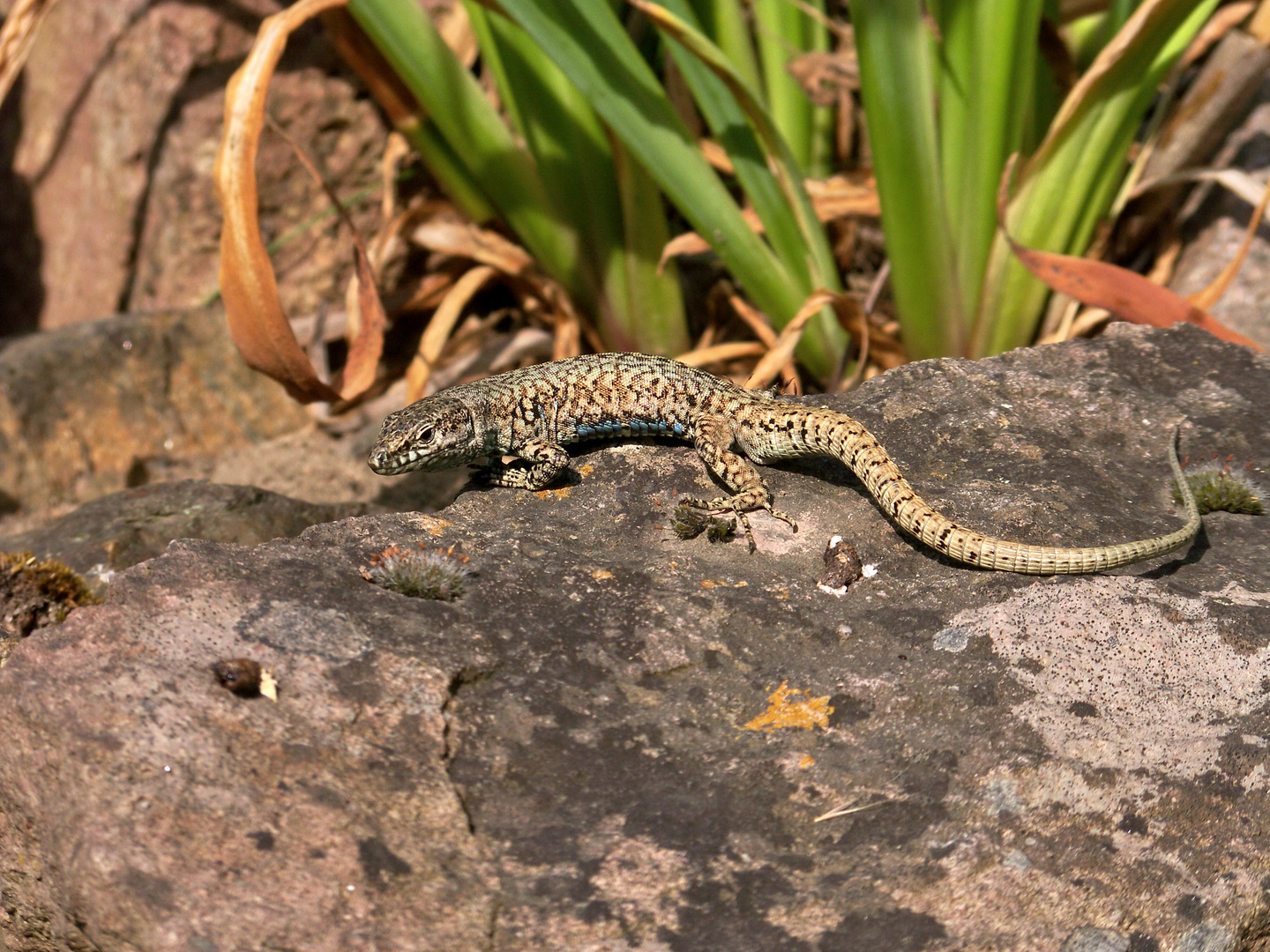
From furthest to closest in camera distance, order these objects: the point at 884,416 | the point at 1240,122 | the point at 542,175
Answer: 1. the point at 1240,122
2. the point at 542,175
3. the point at 884,416

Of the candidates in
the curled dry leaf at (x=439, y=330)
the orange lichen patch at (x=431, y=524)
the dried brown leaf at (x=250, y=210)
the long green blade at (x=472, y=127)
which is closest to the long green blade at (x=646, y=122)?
the long green blade at (x=472, y=127)

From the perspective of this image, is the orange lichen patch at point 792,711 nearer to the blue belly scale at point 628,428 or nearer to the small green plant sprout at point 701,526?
the small green plant sprout at point 701,526

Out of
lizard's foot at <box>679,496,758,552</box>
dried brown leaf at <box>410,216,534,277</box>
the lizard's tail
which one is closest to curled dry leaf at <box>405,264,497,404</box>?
dried brown leaf at <box>410,216,534,277</box>

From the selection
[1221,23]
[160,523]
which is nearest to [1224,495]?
[1221,23]

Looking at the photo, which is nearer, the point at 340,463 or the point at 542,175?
the point at 542,175

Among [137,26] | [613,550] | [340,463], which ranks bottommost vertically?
[340,463]

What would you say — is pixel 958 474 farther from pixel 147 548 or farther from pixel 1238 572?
pixel 147 548

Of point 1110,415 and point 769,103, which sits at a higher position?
point 769,103

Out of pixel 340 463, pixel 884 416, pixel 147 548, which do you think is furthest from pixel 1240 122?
pixel 147 548
